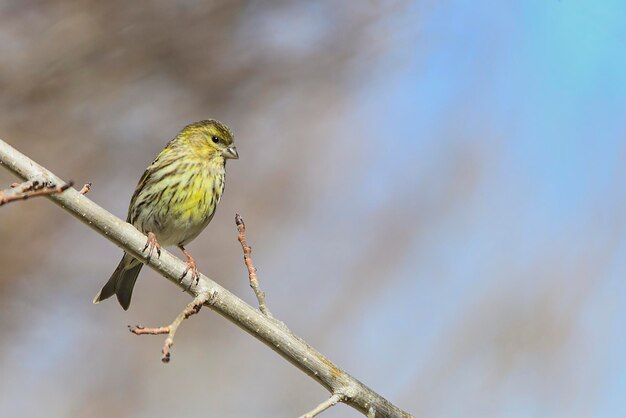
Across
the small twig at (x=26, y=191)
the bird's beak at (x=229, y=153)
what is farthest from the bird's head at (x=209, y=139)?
the small twig at (x=26, y=191)

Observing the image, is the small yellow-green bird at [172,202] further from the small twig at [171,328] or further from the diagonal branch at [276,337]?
the small twig at [171,328]

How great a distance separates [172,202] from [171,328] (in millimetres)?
2628

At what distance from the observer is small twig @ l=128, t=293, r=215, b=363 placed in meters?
2.95

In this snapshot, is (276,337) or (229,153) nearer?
(276,337)

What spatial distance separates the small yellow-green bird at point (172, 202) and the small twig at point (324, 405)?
225 centimetres

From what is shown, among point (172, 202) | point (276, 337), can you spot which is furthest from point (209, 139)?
point (276, 337)

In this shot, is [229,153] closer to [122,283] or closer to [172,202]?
[172,202]

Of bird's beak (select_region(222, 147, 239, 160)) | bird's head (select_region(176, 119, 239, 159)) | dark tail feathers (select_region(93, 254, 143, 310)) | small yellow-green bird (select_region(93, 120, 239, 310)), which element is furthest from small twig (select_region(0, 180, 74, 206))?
bird's beak (select_region(222, 147, 239, 160))

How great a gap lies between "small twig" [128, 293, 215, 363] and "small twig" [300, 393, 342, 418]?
53 centimetres

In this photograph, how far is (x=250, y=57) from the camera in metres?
6.89

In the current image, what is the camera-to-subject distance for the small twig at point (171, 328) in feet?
9.69

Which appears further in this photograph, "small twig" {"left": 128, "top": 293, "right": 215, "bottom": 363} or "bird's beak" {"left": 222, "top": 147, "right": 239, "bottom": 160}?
"bird's beak" {"left": 222, "top": 147, "right": 239, "bottom": 160}

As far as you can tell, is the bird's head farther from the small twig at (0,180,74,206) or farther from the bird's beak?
the small twig at (0,180,74,206)

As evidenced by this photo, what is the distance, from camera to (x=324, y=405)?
333 centimetres
